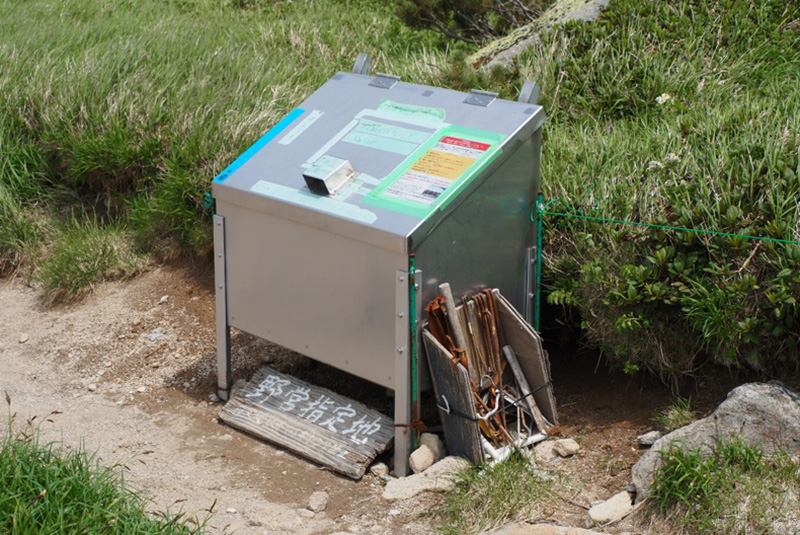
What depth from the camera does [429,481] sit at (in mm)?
3938

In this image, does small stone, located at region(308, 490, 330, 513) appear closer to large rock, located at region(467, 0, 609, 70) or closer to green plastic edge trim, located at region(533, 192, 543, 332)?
green plastic edge trim, located at region(533, 192, 543, 332)

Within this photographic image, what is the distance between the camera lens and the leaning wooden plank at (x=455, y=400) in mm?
3889

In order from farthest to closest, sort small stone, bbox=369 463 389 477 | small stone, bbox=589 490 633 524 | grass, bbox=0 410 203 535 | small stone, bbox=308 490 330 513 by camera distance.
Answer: small stone, bbox=369 463 389 477, small stone, bbox=308 490 330 513, small stone, bbox=589 490 633 524, grass, bbox=0 410 203 535

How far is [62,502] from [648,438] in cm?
222

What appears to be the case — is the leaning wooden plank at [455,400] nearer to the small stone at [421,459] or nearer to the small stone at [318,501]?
the small stone at [421,459]

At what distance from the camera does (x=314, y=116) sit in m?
4.53

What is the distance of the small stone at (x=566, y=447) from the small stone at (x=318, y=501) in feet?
3.18

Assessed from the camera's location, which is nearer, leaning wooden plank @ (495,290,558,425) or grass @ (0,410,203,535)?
grass @ (0,410,203,535)

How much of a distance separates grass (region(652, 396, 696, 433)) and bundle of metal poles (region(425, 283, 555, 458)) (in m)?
0.46

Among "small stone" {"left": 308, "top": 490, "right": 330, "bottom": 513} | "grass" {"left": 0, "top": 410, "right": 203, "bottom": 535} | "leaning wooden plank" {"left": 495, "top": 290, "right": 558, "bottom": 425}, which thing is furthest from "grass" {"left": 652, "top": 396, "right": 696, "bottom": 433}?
"grass" {"left": 0, "top": 410, "right": 203, "bottom": 535}

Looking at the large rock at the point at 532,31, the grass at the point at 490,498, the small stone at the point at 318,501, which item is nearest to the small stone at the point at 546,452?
the grass at the point at 490,498

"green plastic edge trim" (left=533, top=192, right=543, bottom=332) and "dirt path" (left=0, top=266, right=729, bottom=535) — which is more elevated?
"green plastic edge trim" (left=533, top=192, right=543, bottom=332)

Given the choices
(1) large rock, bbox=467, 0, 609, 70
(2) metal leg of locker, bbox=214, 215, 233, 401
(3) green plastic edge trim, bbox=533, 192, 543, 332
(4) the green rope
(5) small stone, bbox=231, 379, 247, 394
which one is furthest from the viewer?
(1) large rock, bbox=467, 0, 609, 70

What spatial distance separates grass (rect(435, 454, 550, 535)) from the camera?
11.8 ft
